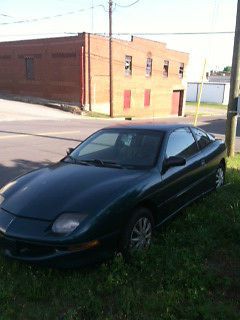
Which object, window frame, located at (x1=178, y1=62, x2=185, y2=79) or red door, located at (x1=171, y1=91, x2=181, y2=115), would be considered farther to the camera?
red door, located at (x1=171, y1=91, x2=181, y2=115)

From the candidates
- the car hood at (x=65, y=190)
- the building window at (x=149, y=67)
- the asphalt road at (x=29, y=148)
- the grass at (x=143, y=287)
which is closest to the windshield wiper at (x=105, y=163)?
the car hood at (x=65, y=190)

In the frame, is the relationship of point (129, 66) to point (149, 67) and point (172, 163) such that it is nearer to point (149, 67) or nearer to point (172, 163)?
point (149, 67)

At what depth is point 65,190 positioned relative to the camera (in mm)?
4145

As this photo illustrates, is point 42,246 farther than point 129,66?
No

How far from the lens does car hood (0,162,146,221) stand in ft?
12.6

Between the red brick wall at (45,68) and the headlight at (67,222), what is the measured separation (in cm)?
2850

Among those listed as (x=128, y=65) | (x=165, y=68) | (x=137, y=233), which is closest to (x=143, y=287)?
(x=137, y=233)

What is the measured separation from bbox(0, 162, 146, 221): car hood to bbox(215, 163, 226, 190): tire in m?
2.76

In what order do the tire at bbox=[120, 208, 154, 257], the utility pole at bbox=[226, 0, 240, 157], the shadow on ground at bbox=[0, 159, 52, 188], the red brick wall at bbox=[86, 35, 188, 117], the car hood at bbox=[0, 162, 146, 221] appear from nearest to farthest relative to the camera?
the car hood at bbox=[0, 162, 146, 221] → the tire at bbox=[120, 208, 154, 257] → the shadow on ground at bbox=[0, 159, 52, 188] → the utility pole at bbox=[226, 0, 240, 157] → the red brick wall at bbox=[86, 35, 188, 117]

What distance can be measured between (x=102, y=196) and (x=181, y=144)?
202 centimetres

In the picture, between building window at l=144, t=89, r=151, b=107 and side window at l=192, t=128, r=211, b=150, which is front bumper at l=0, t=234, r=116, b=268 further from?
building window at l=144, t=89, r=151, b=107

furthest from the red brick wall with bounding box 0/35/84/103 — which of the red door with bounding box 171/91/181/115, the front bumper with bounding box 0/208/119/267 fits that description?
the front bumper with bounding box 0/208/119/267

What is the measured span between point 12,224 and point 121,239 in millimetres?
1103

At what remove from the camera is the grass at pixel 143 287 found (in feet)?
10.6
